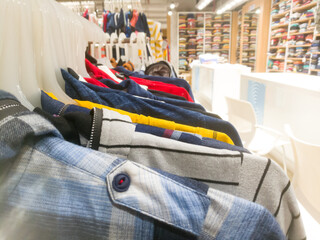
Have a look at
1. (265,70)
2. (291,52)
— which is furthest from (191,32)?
(291,52)

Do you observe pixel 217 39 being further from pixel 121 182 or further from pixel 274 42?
pixel 121 182

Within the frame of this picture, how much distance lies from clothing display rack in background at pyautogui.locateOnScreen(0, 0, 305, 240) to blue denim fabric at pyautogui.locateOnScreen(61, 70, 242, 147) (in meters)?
0.01

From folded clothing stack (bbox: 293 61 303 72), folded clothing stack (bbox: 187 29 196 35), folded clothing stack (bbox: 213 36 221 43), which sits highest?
folded clothing stack (bbox: 187 29 196 35)

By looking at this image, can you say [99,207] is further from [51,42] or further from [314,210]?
[314,210]

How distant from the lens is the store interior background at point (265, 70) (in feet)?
6.49

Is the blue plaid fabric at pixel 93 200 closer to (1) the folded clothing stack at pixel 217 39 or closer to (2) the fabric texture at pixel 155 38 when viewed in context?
(2) the fabric texture at pixel 155 38

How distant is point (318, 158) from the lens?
3.49 ft

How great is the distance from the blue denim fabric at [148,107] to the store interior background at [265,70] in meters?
1.14

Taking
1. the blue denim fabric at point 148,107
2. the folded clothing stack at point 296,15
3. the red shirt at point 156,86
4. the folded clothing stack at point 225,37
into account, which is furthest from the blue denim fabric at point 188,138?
the folded clothing stack at point 225,37

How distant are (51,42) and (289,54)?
5.94 metres

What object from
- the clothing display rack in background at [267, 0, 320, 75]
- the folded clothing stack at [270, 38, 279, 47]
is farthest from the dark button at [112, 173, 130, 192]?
the folded clothing stack at [270, 38, 279, 47]

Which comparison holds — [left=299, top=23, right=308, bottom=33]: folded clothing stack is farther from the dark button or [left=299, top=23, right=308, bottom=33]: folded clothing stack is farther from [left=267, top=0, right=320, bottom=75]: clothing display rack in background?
the dark button

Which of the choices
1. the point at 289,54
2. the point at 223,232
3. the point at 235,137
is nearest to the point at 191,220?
the point at 223,232

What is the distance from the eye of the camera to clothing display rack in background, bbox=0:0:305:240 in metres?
0.30
